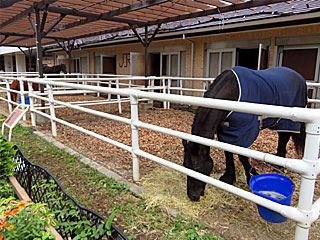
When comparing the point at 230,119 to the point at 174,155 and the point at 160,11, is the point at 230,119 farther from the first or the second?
the point at 160,11

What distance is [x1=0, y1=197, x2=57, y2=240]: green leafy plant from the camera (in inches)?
56.3

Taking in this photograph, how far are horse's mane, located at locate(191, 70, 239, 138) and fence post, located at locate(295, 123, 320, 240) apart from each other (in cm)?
100

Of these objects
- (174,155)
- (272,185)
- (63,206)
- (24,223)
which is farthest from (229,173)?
(24,223)

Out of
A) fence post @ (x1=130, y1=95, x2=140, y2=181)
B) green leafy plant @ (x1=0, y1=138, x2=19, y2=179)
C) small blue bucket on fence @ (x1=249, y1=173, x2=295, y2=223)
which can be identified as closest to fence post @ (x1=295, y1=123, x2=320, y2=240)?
small blue bucket on fence @ (x1=249, y1=173, x2=295, y2=223)

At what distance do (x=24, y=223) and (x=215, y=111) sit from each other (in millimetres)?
1719

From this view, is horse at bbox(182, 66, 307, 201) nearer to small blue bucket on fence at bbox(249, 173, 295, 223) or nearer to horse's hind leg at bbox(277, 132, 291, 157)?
small blue bucket on fence at bbox(249, 173, 295, 223)

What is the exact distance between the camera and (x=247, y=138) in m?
2.38

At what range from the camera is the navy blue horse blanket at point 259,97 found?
7.75ft

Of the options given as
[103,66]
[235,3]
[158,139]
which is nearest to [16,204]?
[158,139]

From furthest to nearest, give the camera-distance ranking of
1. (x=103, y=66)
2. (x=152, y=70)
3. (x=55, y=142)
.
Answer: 1. (x=103, y=66)
2. (x=152, y=70)
3. (x=55, y=142)

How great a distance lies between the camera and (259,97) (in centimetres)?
253

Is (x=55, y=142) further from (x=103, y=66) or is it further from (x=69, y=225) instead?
(x=103, y=66)

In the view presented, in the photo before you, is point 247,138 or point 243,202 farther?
point 243,202

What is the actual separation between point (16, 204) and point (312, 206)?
1878 mm
